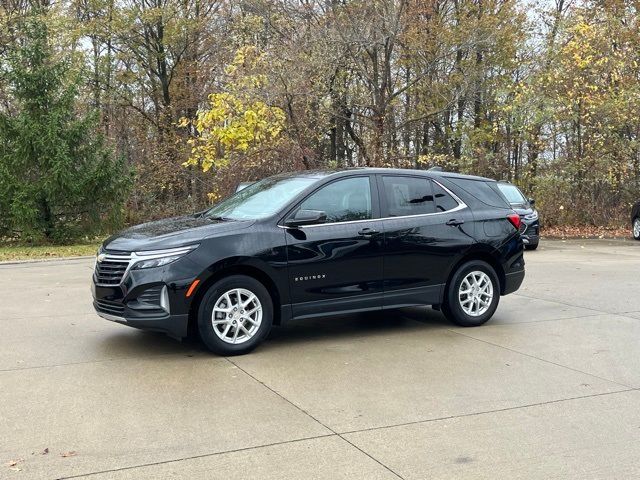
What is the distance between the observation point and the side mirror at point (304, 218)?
686 centimetres

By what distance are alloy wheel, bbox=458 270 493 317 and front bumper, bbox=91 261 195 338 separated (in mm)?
3270

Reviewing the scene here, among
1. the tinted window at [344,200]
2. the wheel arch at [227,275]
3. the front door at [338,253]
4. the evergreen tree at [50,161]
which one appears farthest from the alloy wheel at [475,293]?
the evergreen tree at [50,161]

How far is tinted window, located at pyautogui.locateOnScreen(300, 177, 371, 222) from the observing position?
7289mm

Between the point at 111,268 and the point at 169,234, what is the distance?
63 centimetres

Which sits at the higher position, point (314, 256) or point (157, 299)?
point (314, 256)

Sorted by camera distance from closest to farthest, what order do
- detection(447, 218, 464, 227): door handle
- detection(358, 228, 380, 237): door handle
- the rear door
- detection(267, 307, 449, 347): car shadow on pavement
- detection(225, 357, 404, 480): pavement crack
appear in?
1. detection(225, 357, 404, 480): pavement crack
2. detection(358, 228, 380, 237): door handle
3. the rear door
4. detection(267, 307, 449, 347): car shadow on pavement
5. detection(447, 218, 464, 227): door handle

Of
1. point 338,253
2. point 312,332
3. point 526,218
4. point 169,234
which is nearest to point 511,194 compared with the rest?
point 526,218

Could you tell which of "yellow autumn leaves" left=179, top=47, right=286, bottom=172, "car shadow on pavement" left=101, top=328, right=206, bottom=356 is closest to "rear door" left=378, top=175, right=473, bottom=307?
"car shadow on pavement" left=101, top=328, right=206, bottom=356

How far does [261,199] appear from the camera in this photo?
7570 millimetres

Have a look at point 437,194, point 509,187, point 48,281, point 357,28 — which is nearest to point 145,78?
point 357,28

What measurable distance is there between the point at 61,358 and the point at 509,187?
14017 mm

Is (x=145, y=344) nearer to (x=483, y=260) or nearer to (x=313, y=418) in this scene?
(x=313, y=418)

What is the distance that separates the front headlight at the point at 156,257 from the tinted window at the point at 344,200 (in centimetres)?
141

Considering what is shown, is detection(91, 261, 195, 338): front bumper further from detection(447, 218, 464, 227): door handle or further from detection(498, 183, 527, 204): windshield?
detection(498, 183, 527, 204): windshield
